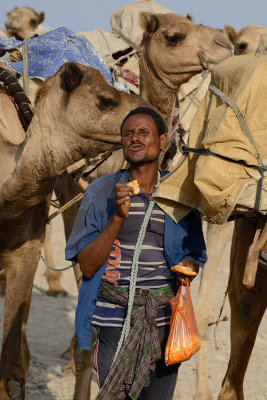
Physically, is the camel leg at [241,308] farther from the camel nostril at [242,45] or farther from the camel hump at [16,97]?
the camel nostril at [242,45]

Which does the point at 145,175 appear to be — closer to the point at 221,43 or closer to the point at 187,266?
the point at 187,266

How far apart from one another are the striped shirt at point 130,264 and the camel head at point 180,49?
2681 millimetres

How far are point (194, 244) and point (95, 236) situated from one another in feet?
1.57

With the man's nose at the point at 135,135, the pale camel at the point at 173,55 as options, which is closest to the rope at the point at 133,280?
the man's nose at the point at 135,135

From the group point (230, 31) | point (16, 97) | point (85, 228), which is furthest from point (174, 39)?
point (85, 228)

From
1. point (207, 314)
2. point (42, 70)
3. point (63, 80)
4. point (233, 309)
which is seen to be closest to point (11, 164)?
point (63, 80)

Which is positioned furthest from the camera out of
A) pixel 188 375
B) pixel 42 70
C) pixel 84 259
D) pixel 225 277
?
pixel 225 277

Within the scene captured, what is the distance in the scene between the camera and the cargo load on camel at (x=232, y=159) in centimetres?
356

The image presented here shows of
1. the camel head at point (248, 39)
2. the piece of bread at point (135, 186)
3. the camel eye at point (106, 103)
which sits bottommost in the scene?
the camel head at point (248, 39)

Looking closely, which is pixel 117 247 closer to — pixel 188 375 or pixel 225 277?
pixel 188 375

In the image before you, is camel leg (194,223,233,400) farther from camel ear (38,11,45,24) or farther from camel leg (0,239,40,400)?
camel ear (38,11,45,24)

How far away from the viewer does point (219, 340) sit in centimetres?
836

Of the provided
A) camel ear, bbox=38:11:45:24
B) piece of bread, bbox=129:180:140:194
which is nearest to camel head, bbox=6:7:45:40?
camel ear, bbox=38:11:45:24

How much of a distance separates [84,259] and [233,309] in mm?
1763
